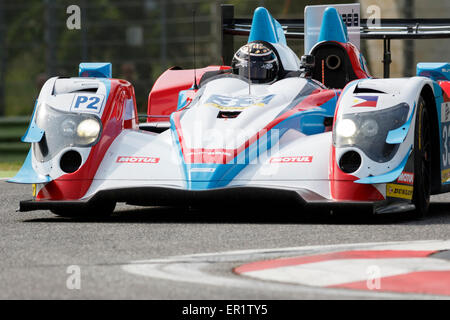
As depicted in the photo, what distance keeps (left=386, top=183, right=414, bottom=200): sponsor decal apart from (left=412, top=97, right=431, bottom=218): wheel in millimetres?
186

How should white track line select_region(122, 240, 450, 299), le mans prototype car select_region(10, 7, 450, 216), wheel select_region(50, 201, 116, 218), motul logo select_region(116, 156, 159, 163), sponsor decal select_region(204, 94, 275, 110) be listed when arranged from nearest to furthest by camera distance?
white track line select_region(122, 240, 450, 299) → le mans prototype car select_region(10, 7, 450, 216) → motul logo select_region(116, 156, 159, 163) → wheel select_region(50, 201, 116, 218) → sponsor decal select_region(204, 94, 275, 110)

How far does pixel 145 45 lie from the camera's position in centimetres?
3073

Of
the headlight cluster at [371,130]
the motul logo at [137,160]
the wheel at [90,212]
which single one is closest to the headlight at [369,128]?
the headlight cluster at [371,130]

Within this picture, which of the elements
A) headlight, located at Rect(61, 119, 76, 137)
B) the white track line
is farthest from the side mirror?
the white track line

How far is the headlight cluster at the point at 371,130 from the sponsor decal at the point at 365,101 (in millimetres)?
89

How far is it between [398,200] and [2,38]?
19848 mm

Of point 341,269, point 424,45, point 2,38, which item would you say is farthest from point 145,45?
point 341,269

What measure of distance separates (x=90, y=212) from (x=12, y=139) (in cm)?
1528

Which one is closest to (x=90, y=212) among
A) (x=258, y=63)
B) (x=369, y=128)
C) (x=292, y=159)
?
(x=292, y=159)

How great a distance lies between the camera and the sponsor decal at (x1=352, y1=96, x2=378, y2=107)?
8547mm

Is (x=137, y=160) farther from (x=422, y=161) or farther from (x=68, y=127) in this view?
(x=422, y=161)

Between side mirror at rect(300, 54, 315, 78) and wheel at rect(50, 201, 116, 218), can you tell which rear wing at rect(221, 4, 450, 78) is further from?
wheel at rect(50, 201, 116, 218)
